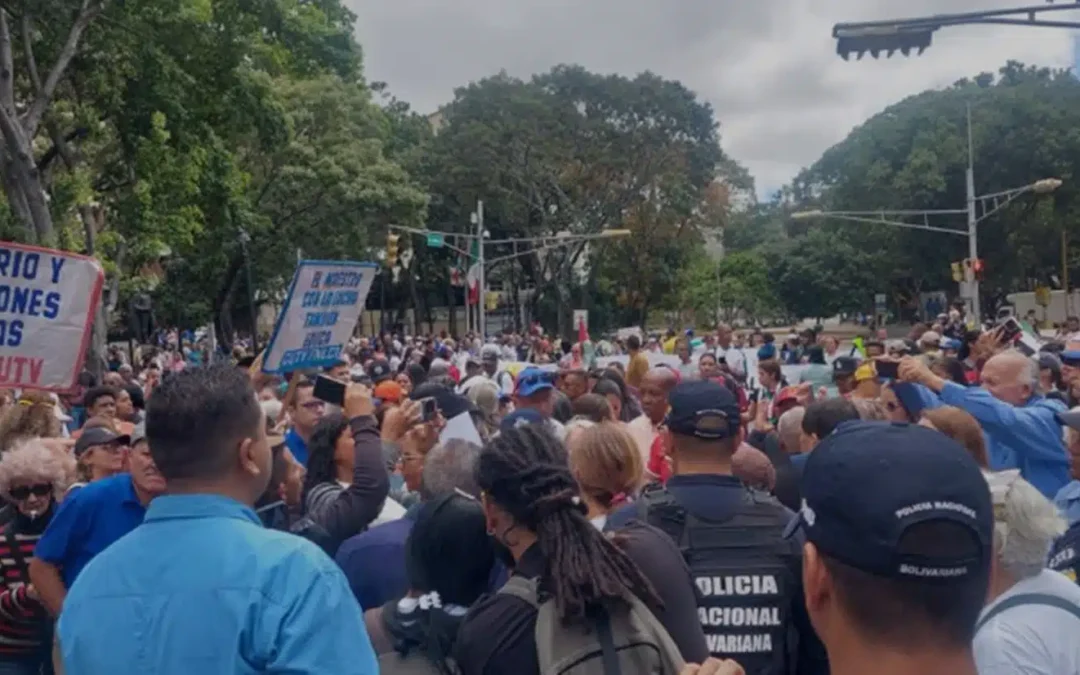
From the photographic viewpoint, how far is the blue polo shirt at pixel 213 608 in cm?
227

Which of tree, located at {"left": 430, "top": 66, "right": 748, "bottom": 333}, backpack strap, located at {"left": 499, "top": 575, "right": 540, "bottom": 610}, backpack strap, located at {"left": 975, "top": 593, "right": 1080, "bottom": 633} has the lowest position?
backpack strap, located at {"left": 975, "top": 593, "right": 1080, "bottom": 633}

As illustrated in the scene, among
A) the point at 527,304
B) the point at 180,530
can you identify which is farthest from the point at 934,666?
the point at 527,304

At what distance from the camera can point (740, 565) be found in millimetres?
3570

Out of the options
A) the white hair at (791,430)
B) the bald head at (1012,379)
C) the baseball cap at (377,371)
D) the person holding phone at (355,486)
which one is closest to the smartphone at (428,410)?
the person holding phone at (355,486)

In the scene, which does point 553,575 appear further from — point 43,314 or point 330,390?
point 43,314

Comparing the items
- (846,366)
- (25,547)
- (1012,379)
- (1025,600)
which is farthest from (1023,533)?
(846,366)

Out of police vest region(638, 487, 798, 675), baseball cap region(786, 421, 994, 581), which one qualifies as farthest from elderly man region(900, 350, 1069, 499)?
baseball cap region(786, 421, 994, 581)

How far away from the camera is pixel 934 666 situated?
1735 millimetres

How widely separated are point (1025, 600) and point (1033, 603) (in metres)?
0.02

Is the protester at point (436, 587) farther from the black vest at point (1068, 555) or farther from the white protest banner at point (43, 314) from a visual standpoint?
the white protest banner at point (43, 314)

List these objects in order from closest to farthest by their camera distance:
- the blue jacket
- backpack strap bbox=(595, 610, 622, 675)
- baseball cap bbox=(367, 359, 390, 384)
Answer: backpack strap bbox=(595, 610, 622, 675) → the blue jacket → baseball cap bbox=(367, 359, 390, 384)

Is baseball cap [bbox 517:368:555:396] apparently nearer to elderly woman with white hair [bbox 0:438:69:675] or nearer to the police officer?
elderly woman with white hair [bbox 0:438:69:675]

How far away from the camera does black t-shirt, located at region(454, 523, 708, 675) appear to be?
284 centimetres

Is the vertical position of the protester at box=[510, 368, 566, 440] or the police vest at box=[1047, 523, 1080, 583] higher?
the protester at box=[510, 368, 566, 440]
